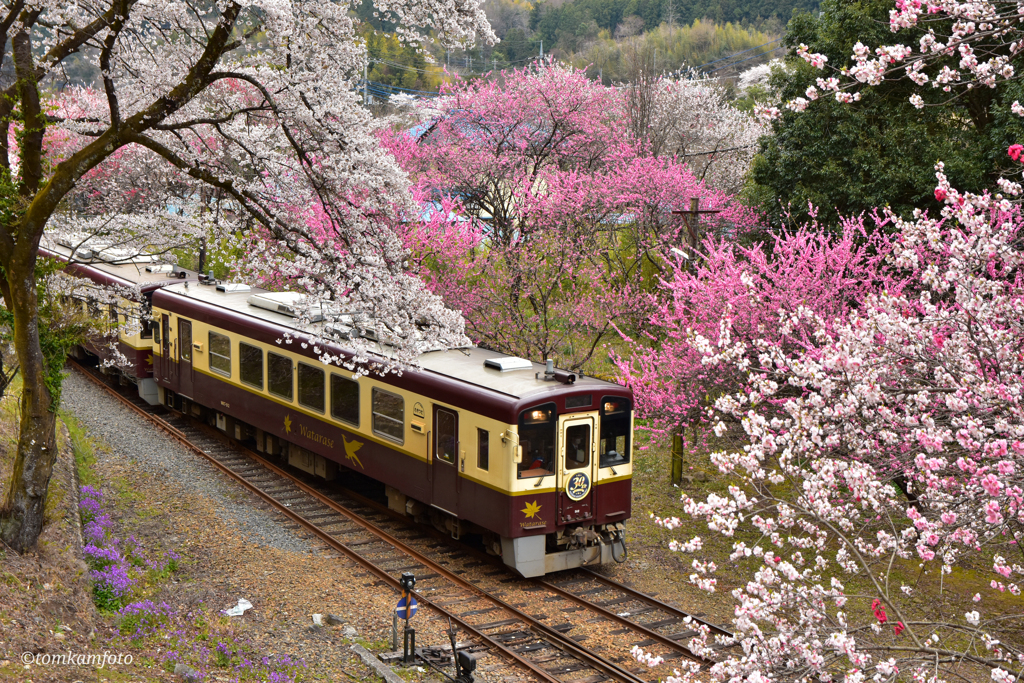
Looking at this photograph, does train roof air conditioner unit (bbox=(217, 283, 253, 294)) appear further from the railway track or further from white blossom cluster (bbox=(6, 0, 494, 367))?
white blossom cluster (bbox=(6, 0, 494, 367))

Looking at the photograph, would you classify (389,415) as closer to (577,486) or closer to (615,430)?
(577,486)

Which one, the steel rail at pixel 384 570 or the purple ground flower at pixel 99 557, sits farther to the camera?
the purple ground flower at pixel 99 557

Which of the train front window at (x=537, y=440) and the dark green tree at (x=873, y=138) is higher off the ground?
the dark green tree at (x=873, y=138)

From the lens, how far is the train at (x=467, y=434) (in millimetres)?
9812

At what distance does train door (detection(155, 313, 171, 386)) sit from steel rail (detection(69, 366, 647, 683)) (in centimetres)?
87

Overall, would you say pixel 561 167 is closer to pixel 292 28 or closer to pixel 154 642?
pixel 292 28

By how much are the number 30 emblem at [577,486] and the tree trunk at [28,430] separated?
216 inches

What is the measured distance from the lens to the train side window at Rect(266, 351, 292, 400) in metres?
13.2

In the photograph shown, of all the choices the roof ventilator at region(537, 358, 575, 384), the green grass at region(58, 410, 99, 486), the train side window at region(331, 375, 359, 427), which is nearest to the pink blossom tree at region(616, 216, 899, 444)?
the roof ventilator at region(537, 358, 575, 384)

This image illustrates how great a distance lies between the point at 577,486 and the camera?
33.1 ft

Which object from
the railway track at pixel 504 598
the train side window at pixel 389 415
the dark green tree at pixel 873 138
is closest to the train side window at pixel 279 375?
the railway track at pixel 504 598

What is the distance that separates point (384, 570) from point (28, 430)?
415 centimetres

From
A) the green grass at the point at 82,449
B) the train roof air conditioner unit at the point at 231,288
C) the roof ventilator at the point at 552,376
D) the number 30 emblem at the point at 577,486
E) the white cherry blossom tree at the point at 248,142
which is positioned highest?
the white cherry blossom tree at the point at 248,142

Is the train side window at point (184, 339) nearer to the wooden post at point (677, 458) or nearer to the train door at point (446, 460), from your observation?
the train door at point (446, 460)
